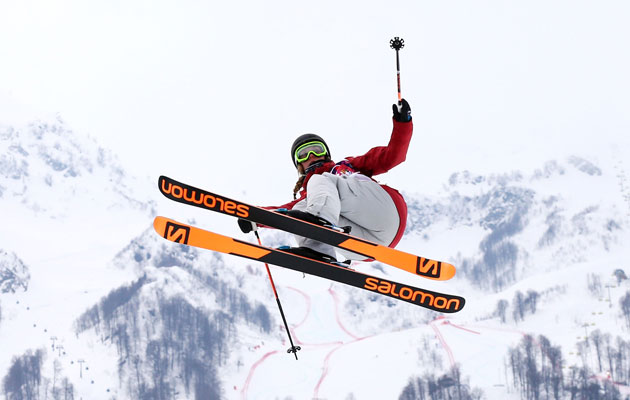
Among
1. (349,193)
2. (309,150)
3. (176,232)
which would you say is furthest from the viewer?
(309,150)

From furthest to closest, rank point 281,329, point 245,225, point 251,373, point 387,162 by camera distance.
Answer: point 281,329
point 251,373
point 387,162
point 245,225

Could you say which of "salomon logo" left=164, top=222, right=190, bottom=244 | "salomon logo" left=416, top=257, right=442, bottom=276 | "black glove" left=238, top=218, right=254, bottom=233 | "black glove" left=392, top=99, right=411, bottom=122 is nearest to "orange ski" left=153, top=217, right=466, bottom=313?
"salomon logo" left=164, top=222, right=190, bottom=244

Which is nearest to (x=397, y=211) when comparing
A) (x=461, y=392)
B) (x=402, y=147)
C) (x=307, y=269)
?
(x=402, y=147)

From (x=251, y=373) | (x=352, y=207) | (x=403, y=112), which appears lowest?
(x=352, y=207)

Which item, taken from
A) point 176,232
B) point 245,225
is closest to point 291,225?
point 245,225

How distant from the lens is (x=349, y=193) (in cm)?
522

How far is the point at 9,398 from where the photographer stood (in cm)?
11112

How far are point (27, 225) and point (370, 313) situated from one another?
4480 inches

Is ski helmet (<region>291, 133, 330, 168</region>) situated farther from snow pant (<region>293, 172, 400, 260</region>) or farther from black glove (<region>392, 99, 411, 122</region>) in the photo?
black glove (<region>392, 99, 411, 122</region>)

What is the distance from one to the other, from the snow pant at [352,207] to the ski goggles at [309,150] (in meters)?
0.45

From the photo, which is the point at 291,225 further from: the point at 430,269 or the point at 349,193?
the point at 430,269

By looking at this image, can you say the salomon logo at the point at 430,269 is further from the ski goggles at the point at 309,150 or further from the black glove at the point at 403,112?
the ski goggles at the point at 309,150

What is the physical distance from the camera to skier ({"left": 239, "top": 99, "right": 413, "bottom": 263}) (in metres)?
5.06

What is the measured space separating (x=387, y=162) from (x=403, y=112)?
0.46m
